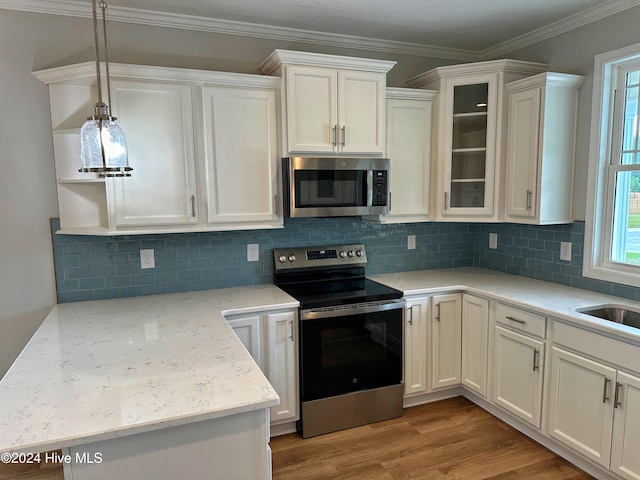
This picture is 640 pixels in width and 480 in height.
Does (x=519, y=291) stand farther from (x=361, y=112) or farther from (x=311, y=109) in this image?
(x=311, y=109)

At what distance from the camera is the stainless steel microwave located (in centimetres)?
276

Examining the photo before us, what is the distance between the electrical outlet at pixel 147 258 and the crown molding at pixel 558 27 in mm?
2991

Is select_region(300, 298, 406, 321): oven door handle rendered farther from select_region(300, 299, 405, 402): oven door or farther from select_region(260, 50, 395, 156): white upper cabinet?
select_region(260, 50, 395, 156): white upper cabinet

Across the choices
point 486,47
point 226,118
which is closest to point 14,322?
point 226,118

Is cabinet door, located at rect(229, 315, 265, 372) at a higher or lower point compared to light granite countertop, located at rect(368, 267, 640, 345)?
lower

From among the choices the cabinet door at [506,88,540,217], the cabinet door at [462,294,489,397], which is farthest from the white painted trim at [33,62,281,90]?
the cabinet door at [462,294,489,397]

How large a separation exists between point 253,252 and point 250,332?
70cm

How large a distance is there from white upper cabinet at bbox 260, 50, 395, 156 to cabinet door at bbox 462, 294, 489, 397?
123cm

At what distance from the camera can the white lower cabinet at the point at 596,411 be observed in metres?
2.07

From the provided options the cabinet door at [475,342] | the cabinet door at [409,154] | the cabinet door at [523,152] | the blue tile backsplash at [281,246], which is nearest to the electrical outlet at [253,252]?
the blue tile backsplash at [281,246]

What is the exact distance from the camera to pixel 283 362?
105 inches

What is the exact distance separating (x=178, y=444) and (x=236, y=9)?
2.40 m

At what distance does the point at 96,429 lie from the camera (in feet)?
4.13

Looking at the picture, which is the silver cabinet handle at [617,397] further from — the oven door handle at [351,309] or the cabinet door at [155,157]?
the cabinet door at [155,157]
